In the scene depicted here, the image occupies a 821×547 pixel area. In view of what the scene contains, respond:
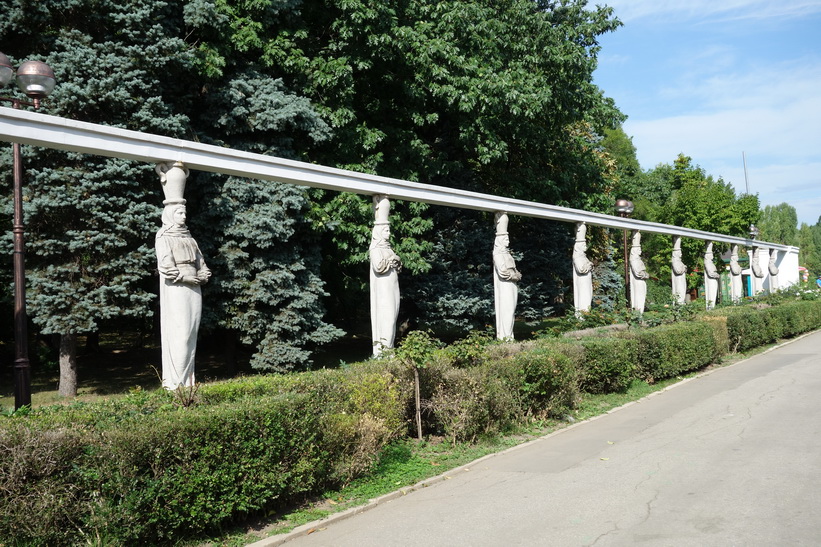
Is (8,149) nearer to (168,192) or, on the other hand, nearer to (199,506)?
(168,192)

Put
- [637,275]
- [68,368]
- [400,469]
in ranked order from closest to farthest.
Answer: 1. [400,469]
2. [68,368]
3. [637,275]

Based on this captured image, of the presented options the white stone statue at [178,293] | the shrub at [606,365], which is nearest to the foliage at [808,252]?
the shrub at [606,365]

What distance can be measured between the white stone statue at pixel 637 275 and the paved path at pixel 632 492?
35.9 ft

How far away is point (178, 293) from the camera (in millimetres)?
7664

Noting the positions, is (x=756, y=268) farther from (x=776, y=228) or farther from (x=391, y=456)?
(x=776, y=228)

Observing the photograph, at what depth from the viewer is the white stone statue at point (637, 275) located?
68.8 feet

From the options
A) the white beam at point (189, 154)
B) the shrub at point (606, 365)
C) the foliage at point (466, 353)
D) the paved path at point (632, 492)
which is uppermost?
the white beam at point (189, 154)

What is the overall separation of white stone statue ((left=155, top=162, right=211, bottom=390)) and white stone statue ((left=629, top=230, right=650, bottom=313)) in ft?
53.9

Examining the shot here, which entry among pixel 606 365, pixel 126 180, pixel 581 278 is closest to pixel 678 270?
pixel 581 278

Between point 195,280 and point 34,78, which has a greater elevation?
point 34,78

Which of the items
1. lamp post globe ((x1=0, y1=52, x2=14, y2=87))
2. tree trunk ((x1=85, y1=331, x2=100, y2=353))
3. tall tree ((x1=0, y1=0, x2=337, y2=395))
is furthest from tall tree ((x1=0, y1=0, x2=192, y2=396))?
tree trunk ((x1=85, y1=331, x2=100, y2=353))

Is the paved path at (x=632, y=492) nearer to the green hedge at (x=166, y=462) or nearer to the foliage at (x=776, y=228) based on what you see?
the green hedge at (x=166, y=462)

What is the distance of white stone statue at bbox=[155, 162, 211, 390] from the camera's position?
7.64 m

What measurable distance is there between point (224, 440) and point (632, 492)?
3.99 metres
